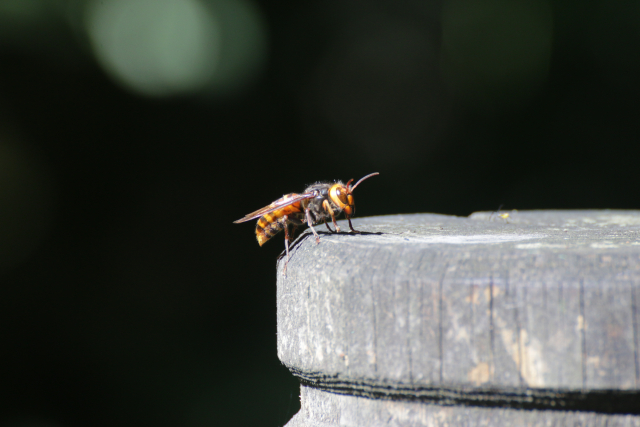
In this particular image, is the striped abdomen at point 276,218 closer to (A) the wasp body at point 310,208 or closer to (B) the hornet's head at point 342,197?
(A) the wasp body at point 310,208

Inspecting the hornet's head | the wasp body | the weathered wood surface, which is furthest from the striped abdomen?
the weathered wood surface

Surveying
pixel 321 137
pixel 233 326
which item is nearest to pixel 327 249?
pixel 233 326

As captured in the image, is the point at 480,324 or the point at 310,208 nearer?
the point at 480,324

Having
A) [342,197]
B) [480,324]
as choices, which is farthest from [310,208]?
[480,324]

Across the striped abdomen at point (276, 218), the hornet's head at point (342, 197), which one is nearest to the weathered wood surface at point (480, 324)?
the hornet's head at point (342, 197)

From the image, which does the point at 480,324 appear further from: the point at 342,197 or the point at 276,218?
the point at 276,218

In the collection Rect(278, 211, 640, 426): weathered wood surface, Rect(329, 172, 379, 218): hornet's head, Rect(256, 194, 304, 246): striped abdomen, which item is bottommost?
Rect(278, 211, 640, 426): weathered wood surface

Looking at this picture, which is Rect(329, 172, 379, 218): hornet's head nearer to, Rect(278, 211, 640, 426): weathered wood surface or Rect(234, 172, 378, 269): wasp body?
Rect(234, 172, 378, 269): wasp body
